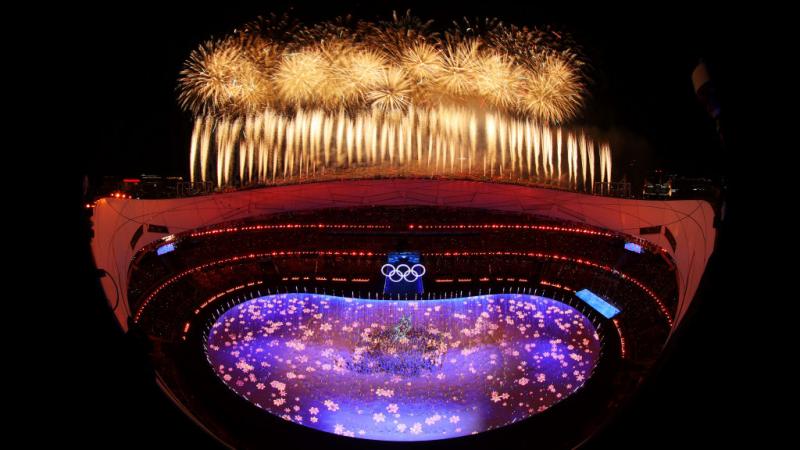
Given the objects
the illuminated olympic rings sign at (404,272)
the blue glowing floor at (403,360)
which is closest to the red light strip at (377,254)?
the illuminated olympic rings sign at (404,272)

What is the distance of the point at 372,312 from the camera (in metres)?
11.6

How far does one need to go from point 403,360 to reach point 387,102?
8575 mm

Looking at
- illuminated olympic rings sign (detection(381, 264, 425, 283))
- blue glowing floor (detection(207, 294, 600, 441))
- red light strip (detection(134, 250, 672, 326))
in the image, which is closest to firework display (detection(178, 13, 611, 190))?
red light strip (detection(134, 250, 672, 326))

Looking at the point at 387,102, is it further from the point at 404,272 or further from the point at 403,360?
the point at 403,360

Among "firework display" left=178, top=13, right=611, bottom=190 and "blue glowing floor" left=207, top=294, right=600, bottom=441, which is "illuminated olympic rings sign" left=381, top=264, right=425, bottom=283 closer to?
"blue glowing floor" left=207, top=294, right=600, bottom=441

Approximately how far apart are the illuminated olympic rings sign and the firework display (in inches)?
206

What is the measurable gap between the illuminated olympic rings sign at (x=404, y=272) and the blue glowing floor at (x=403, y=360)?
59cm

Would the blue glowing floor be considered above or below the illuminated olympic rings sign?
below

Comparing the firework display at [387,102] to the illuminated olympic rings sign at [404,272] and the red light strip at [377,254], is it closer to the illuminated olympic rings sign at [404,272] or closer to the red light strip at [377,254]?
the red light strip at [377,254]

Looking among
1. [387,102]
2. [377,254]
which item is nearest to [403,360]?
[377,254]

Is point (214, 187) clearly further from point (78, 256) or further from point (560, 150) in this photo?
point (78, 256)

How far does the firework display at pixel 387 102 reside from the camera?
13.8 meters

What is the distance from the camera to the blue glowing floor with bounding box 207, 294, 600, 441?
7754 mm

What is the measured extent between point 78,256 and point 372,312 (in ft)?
25.7
